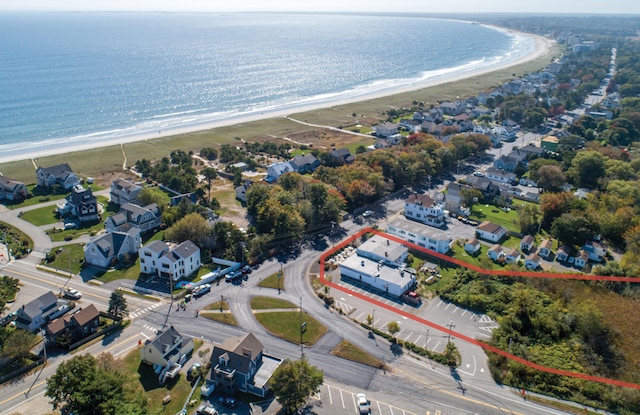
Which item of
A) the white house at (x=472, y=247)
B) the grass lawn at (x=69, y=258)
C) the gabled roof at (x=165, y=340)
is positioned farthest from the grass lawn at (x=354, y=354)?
the grass lawn at (x=69, y=258)

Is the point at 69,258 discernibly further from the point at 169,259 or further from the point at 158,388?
the point at 158,388

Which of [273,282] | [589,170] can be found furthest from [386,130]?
[273,282]

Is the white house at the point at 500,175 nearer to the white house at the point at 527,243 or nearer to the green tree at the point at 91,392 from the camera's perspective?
the white house at the point at 527,243

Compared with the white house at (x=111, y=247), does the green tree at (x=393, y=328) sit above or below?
below

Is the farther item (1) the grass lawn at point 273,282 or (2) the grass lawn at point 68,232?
(2) the grass lawn at point 68,232

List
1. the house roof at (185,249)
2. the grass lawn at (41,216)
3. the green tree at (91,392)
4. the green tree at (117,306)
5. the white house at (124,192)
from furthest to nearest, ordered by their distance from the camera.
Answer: the white house at (124,192) → the grass lawn at (41,216) → the house roof at (185,249) → the green tree at (117,306) → the green tree at (91,392)

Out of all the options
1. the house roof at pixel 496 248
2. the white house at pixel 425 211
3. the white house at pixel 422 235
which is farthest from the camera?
the white house at pixel 425 211

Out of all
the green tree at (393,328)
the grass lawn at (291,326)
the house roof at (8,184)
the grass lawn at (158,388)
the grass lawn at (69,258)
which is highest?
the house roof at (8,184)
